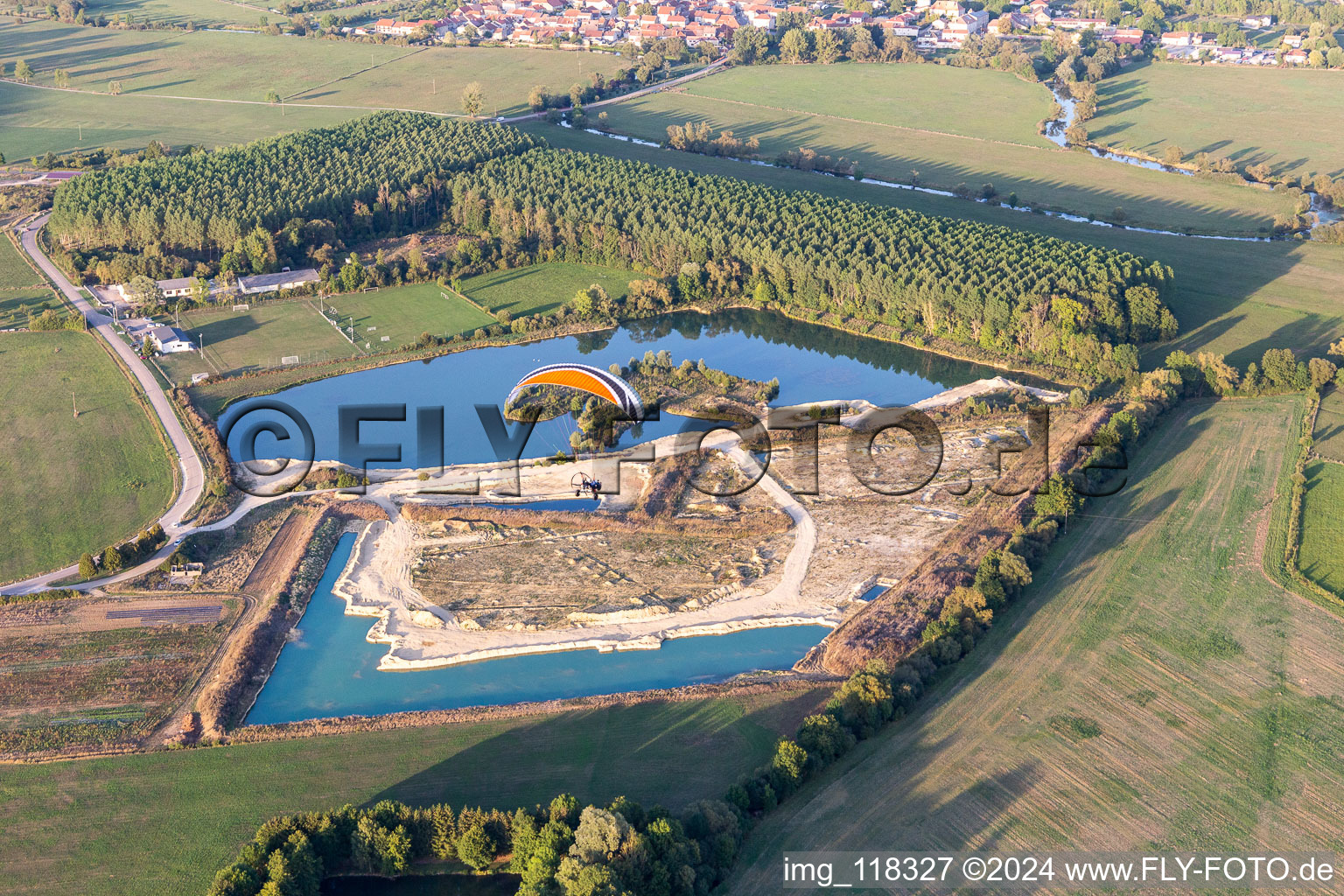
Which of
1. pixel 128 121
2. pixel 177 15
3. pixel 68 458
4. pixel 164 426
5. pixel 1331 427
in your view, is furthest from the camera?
pixel 177 15

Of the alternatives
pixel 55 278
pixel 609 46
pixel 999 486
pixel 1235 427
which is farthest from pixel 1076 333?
pixel 609 46

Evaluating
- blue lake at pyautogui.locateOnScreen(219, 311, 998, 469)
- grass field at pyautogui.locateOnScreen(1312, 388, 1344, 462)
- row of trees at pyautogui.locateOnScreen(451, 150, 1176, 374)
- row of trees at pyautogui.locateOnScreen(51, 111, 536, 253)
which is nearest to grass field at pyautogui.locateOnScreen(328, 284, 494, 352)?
blue lake at pyautogui.locateOnScreen(219, 311, 998, 469)

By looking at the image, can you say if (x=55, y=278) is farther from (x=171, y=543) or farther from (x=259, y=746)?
(x=259, y=746)

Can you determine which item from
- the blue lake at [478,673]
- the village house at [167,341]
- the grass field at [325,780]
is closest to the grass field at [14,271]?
the village house at [167,341]

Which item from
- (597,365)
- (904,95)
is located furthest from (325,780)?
(904,95)

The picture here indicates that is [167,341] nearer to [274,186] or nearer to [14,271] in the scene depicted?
[14,271]

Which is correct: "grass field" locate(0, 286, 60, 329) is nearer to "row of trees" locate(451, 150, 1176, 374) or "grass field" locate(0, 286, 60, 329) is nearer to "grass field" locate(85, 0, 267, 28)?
"row of trees" locate(451, 150, 1176, 374)
